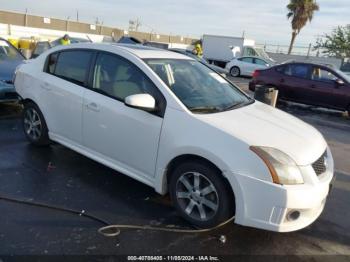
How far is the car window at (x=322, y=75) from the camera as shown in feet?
37.2

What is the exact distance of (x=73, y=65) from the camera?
4.86 m

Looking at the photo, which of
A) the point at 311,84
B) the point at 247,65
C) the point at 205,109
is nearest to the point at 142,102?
the point at 205,109

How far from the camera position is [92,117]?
14.4 feet

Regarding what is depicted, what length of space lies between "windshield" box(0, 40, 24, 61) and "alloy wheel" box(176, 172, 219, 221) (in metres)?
6.66

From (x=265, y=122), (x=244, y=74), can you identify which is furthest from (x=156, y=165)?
(x=244, y=74)

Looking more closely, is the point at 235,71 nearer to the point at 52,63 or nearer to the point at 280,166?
the point at 52,63

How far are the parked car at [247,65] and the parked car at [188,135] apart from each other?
18709mm

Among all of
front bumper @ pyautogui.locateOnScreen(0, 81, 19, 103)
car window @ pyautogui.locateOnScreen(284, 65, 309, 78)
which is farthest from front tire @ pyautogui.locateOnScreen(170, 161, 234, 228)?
car window @ pyautogui.locateOnScreen(284, 65, 309, 78)

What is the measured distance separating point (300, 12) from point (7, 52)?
119ft

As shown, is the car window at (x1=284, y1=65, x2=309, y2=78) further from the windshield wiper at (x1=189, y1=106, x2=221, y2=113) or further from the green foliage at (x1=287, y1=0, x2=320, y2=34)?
the green foliage at (x1=287, y1=0, x2=320, y2=34)

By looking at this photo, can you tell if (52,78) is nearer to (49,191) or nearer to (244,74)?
(49,191)

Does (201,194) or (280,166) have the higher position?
(280,166)

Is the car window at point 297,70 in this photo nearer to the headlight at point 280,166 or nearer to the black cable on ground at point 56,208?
the headlight at point 280,166

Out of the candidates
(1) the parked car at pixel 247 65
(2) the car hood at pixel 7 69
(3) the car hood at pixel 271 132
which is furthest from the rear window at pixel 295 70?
(1) the parked car at pixel 247 65
